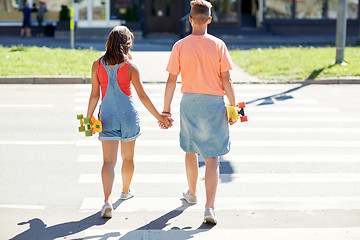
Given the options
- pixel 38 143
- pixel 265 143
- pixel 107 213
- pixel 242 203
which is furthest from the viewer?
pixel 265 143

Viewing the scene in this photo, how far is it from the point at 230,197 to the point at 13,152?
340 cm

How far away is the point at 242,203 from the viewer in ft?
20.7

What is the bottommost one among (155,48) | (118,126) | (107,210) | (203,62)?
(107,210)

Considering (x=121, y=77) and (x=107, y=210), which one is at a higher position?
(x=121, y=77)

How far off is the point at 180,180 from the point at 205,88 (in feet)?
6.23

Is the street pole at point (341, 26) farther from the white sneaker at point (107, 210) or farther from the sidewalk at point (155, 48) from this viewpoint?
the white sneaker at point (107, 210)

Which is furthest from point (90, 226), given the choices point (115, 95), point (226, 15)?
point (226, 15)

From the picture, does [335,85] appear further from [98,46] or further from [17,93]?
[98,46]

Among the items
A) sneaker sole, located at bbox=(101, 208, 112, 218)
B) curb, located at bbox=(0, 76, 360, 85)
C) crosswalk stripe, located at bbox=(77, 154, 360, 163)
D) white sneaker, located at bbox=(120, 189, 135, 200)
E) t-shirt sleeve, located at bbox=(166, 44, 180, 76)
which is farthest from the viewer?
curb, located at bbox=(0, 76, 360, 85)

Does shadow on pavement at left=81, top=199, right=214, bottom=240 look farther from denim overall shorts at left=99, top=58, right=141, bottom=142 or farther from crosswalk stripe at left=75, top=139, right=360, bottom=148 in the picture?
crosswalk stripe at left=75, top=139, right=360, bottom=148

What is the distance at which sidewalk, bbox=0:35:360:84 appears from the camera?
15.1m

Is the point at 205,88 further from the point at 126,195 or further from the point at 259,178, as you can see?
the point at 259,178

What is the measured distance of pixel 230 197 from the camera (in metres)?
6.50

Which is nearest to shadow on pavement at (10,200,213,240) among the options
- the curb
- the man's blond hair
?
the man's blond hair
